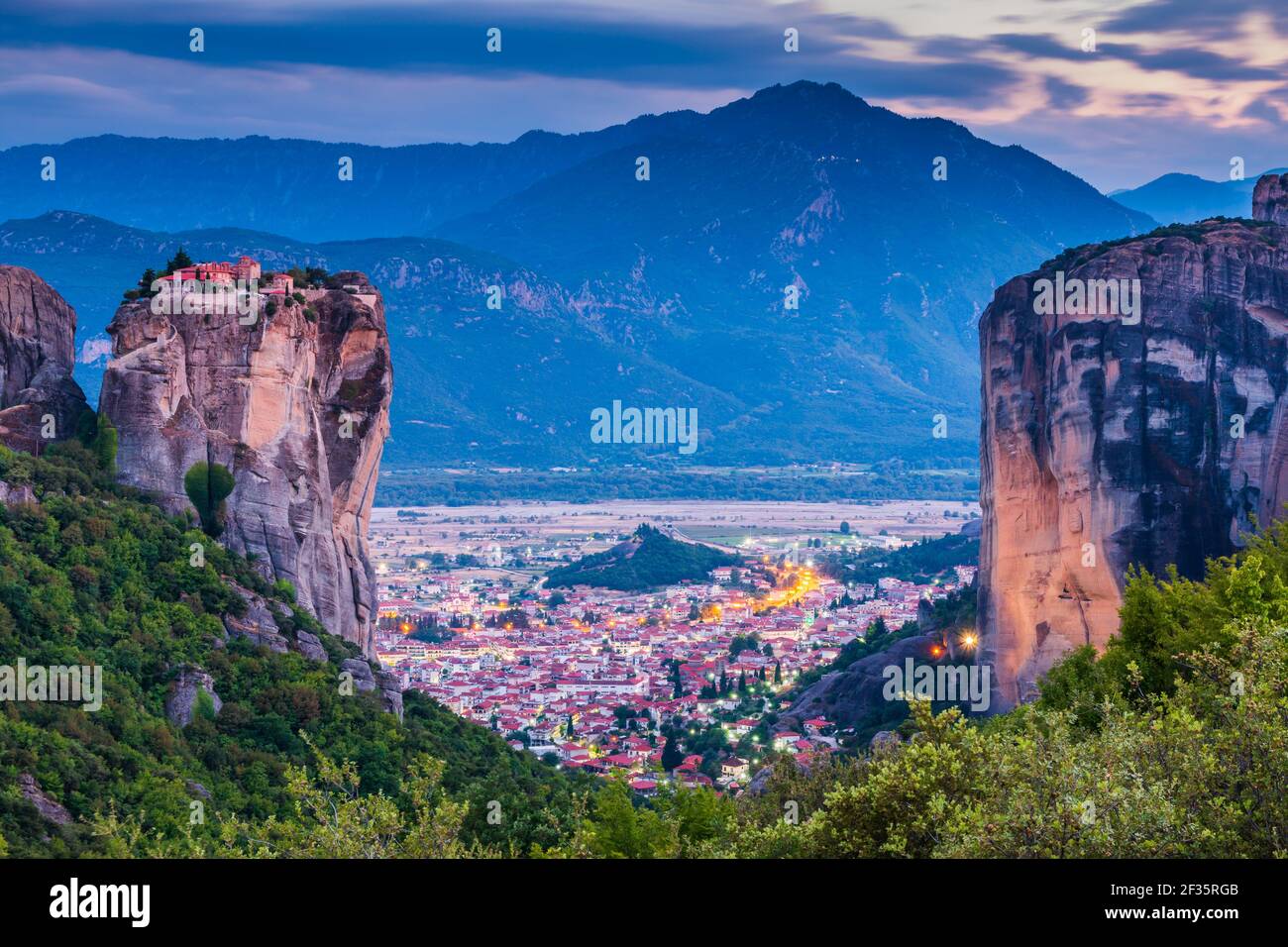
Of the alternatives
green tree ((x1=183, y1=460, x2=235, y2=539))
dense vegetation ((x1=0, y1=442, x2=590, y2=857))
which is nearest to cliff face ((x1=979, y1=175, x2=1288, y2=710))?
dense vegetation ((x1=0, y1=442, x2=590, y2=857))

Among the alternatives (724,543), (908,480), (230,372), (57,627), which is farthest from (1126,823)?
(908,480)

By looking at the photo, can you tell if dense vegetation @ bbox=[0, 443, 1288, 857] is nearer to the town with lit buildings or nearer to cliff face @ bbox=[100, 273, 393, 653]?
cliff face @ bbox=[100, 273, 393, 653]

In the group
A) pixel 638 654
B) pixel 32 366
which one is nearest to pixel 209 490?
pixel 32 366

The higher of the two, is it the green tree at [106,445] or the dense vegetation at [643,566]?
the green tree at [106,445]

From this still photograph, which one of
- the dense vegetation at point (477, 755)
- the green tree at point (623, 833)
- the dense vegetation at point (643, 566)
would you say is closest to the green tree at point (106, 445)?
the dense vegetation at point (477, 755)

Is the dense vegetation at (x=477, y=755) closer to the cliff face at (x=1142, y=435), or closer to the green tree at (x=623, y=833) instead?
the green tree at (x=623, y=833)

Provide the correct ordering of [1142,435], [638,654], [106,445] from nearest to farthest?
[106,445]
[1142,435]
[638,654]

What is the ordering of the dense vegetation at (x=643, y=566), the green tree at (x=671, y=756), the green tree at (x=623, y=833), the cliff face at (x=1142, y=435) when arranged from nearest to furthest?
the green tree at (x=623, y=833), the cliff face at (x=1142, y=435), the green tree at (x=671, y=756), the dense vegetation at (x=643, y=566)

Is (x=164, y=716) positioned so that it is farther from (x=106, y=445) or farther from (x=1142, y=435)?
(x=1142, y=435)
